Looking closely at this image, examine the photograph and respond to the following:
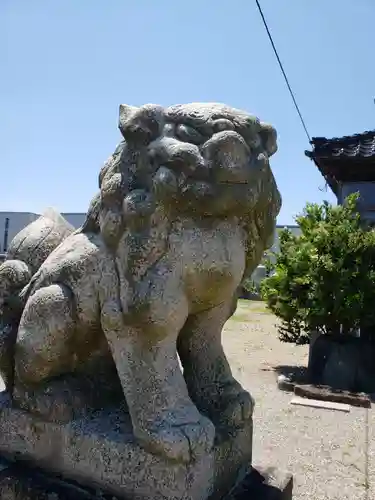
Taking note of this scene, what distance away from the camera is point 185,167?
4.66 ft

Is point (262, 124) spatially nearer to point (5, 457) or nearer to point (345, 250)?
point (5, 457)

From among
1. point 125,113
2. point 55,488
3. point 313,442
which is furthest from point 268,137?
point 313,442

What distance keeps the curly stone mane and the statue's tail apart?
1.40 feet

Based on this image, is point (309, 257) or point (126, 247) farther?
point (309, 257)

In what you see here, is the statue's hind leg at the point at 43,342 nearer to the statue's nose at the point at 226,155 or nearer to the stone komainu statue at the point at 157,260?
the stone komainu statue at the point at 157,260

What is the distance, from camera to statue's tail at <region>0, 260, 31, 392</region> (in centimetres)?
172

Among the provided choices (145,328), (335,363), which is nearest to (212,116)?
(145,328)

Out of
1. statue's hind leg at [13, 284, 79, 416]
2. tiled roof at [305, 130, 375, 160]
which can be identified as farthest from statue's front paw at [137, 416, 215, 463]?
tiled roof at [305, 130, 375, 160]

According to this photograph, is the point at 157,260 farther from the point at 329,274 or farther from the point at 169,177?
the point at 329,274

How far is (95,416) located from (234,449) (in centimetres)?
47

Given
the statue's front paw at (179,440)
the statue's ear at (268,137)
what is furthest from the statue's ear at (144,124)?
the statue's front paw at (179,440)

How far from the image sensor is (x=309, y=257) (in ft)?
16.4

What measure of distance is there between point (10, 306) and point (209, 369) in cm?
74

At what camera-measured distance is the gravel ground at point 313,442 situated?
2555mm
